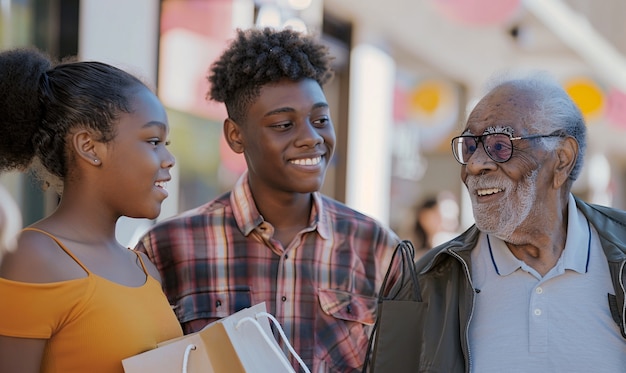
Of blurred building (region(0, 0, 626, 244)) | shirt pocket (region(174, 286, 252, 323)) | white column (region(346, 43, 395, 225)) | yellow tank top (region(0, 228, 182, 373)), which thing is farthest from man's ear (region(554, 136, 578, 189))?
white column (region(346, 43, 395, 225))

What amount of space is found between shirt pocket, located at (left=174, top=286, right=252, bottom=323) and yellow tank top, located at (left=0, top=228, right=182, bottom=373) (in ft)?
1.83

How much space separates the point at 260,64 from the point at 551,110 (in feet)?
3.42

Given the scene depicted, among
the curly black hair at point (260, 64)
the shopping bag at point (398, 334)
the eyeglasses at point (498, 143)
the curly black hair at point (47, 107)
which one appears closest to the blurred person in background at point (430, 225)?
the curly black hair at point (260, 64)

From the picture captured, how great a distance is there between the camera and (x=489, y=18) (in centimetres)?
705

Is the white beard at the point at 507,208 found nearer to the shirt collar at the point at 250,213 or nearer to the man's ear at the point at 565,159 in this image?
the man's ear at the point at 565,159

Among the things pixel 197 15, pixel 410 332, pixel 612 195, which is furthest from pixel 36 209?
pixel 612 195

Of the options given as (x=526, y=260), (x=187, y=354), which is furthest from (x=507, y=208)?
(x=187, y=354)

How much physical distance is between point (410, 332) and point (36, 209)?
2745mm

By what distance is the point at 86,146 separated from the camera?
241 cm

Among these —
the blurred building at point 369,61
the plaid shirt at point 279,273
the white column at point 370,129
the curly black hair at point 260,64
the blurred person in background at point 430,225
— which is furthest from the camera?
the white column at point 370,129

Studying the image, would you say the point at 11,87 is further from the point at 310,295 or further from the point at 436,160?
the point at 436,160

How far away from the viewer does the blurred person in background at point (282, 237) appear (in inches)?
118

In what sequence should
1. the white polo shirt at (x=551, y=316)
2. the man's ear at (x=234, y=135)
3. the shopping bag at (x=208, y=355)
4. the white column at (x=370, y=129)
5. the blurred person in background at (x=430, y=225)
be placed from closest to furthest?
the shopping bag at (x=208, y=355), the white polo shirt at (x=551, y=316), the man's ear at (x=234, y=135), the blurred person in background at (x=430, y=225), the white column at (x=370, y=129)

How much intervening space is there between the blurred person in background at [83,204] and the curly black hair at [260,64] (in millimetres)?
625
